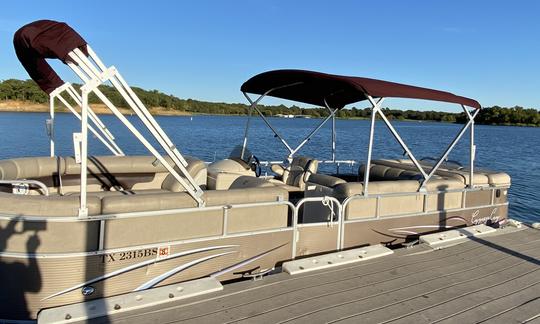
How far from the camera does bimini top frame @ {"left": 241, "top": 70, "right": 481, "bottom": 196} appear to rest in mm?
5508

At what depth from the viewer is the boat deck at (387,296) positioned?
3.36 meters

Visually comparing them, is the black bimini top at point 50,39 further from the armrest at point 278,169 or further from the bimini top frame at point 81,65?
the armrest at point 278,169

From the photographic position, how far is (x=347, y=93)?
7.89m

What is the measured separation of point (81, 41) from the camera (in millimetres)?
3604

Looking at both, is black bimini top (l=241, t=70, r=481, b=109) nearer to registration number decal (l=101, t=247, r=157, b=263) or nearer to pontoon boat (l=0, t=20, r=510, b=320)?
pontoon boat (l=0, t=20, r=510, b=320)

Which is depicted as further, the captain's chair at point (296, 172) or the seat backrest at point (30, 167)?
the captain's chair at point (296, 172)

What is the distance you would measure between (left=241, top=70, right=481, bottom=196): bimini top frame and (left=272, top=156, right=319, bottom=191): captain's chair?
47 cm

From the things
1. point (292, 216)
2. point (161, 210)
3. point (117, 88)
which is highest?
point (117, 88)

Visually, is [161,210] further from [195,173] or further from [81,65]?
[195,173]

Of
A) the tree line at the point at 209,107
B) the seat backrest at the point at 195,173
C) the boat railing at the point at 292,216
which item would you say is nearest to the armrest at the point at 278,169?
the seat backrest at the point at 195,173

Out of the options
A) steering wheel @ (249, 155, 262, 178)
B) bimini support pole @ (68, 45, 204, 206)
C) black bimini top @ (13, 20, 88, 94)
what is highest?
black bimini top @ (13, 20, 88, 94)

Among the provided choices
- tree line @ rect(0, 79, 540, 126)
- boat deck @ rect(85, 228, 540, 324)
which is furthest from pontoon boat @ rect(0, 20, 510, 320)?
tree line @ rect(0, 79, 540, 126)

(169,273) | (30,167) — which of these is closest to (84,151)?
(169,273)

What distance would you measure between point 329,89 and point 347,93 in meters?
0.42
